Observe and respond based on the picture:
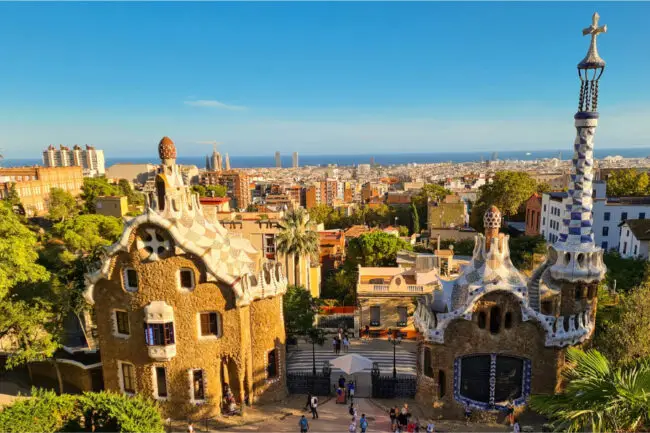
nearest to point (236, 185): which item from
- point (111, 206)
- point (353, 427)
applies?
point (111, 206)

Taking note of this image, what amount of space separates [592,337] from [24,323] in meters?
32.3

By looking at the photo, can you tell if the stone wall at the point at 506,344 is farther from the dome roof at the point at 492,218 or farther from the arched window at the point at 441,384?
the dome roof at the point at 492,218

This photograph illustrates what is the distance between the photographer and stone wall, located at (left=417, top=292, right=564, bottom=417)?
21.5 meters

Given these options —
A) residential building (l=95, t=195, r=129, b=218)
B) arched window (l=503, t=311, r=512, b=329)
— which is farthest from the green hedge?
residential building (l=95, t=195, r=129, b=218)

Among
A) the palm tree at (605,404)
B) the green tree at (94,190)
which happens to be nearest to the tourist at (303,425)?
the palm tree at (605,404)

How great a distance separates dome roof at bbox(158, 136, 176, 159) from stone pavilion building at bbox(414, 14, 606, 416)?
15.9m

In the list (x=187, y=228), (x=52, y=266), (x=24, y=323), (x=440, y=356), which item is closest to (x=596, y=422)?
(x=440, y=356)

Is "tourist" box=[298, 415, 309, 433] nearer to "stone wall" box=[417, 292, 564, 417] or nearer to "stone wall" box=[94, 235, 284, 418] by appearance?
"stone wall" box=[94, 235, 284, 418]

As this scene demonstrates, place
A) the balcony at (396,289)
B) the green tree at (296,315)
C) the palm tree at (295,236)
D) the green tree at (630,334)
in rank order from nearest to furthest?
1. the green tree at (630,334)
2. the green tree at (296,315)
3. the balcony at (396,289)
4. the palm tree at (295,236)

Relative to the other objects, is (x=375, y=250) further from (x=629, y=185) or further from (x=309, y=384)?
(x=629, y=185)

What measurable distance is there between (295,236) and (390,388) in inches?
683

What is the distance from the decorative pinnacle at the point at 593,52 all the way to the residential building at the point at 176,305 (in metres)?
20.1

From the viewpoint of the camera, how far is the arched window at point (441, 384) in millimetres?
23070

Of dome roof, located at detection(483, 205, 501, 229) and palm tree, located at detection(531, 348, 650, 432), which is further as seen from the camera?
dome roof, located at detection(483, 205, 501, 229)
